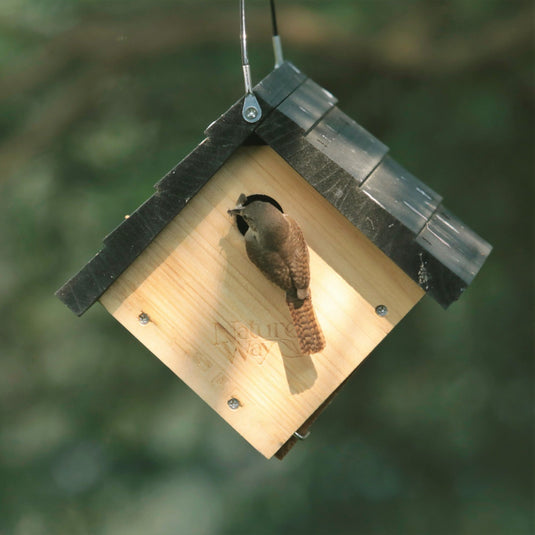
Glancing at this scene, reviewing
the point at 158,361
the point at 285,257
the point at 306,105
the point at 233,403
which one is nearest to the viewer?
the point at 285,257

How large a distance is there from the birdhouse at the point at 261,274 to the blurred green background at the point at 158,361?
2462mm

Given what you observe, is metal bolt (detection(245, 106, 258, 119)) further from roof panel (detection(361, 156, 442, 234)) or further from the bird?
roof panel (detection(361, 156, 442, 234))

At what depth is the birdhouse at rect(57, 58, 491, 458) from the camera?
2.18m

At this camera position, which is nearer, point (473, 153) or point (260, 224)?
point (260, 224)

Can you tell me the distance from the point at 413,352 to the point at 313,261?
3.37 metres

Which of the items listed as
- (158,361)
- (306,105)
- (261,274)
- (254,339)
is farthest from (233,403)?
(158,361)

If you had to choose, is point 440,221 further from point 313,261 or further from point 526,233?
point 526,233

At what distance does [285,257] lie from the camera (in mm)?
2148

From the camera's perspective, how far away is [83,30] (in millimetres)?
5105

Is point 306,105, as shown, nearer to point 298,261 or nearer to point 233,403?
point 298,261

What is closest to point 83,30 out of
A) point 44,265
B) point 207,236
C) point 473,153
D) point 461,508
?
point 44,265

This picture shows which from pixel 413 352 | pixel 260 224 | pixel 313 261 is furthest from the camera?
pixel 413 352

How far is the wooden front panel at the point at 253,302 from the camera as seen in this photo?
2.30 meters

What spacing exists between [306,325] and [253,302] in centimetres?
22
